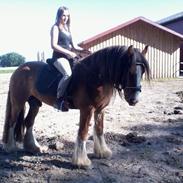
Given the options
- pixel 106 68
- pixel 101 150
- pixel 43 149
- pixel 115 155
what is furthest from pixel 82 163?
pixel 106 68

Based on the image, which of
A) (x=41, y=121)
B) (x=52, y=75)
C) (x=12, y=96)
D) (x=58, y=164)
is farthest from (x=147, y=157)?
(x=41, y=121)

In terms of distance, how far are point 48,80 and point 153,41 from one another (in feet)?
60.8

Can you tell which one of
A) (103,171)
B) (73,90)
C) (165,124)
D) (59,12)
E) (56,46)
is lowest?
(103,171)

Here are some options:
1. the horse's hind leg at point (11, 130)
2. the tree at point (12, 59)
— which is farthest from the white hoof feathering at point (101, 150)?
the tree at point (12, 59)

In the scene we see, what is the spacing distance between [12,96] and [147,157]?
255 centimetres

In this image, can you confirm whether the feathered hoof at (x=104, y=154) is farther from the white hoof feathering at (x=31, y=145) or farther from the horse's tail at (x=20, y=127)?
the horse's tail at (x=20, y=127)

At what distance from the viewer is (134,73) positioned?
16.0 ft

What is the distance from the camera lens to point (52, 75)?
6.05 m

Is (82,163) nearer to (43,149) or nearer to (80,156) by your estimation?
(80,156)

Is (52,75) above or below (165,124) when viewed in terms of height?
above

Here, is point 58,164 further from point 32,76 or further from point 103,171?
point 32,76

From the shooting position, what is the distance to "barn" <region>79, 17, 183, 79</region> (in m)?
22.7

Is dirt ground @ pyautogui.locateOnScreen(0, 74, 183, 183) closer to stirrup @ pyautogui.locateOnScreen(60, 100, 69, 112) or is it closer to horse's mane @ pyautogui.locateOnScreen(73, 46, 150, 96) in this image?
horse's mane @ pyautogui.locateOnScreen(73, 46, 150, 96)

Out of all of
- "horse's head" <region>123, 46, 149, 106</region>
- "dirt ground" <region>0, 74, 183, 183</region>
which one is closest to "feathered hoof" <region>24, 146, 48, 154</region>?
"dirt ground" <region>0, 74, 183, 183</region>
